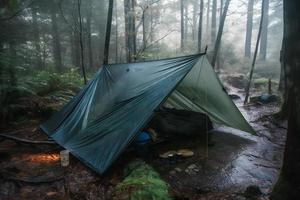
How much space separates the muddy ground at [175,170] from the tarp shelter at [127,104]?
33cm

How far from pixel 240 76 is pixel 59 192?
47.1 ft

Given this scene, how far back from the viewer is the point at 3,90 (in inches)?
273

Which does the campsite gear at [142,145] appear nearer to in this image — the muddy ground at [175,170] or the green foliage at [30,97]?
the muddy ground at [175,170]

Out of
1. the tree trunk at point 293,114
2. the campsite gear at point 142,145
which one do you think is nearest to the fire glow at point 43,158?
the campsite gear at point 142,145

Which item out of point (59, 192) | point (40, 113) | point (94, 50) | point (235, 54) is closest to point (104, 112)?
point (59, 192)

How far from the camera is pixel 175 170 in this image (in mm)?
4430

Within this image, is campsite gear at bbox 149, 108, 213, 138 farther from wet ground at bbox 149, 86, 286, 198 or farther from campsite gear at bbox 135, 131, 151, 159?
campsite gear at bbox 135, 131, 151, 159

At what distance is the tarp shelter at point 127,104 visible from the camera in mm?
4465

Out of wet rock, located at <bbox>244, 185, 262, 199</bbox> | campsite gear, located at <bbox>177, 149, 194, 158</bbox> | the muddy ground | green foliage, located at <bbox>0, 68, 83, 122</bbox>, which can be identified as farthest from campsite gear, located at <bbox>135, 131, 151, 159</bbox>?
green foliage, located at <bbox>0, 68, 83, 122</bbox>

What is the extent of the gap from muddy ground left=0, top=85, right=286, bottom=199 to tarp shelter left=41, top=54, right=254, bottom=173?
33 centimetres

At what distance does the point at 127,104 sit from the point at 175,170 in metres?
1.65

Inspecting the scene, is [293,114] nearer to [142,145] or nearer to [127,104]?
[142,145]

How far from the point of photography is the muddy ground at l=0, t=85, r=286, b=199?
3.74m

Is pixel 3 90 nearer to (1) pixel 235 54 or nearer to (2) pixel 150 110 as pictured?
(2) pixel 150 110
